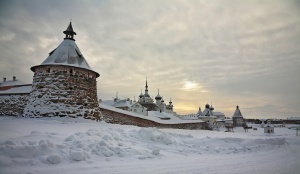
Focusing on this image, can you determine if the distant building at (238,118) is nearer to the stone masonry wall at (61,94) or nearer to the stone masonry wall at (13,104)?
the stone masonry wall at (61,94)

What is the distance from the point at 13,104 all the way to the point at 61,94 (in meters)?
7.83

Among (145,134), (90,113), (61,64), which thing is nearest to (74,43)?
(61,64)

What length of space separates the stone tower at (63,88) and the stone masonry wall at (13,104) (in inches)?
146

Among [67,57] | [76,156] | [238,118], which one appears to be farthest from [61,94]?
[238,118]

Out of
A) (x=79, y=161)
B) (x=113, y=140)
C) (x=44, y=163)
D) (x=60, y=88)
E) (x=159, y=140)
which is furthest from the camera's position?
(x=60, y=88)

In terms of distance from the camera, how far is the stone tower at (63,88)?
1675 centimetres

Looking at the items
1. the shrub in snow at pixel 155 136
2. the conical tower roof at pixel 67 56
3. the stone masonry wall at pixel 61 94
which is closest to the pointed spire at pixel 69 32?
the conical tower roof at pixel 67 56

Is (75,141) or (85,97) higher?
(85,97)

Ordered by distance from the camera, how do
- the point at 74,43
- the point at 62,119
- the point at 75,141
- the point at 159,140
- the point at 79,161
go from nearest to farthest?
the point at 79,161 → the point at 75,141 → the point at 159,140 → the point at 62,119 → the point at 74,43

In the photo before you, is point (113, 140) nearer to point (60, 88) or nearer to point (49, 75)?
point (60, 88)

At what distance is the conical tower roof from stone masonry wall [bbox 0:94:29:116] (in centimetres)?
383

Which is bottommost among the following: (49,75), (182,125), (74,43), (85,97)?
(182,125)

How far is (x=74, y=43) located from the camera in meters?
20.7

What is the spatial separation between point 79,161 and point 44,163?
88 cm
